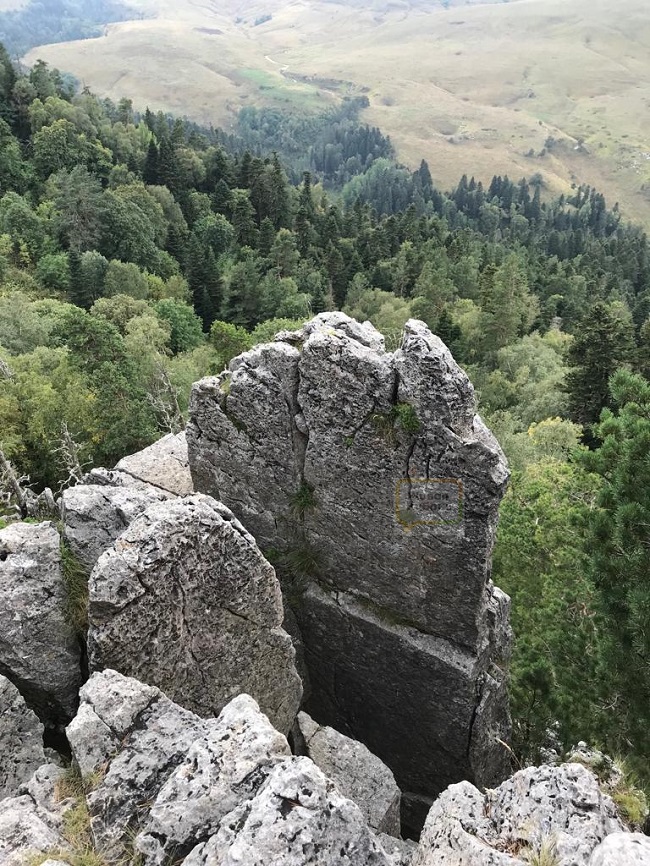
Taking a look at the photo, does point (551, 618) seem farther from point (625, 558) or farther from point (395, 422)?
point (395, 422)

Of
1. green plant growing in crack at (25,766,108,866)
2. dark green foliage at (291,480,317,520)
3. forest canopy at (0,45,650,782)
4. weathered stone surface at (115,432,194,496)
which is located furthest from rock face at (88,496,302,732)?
forest canopy at (0,45,650,782)

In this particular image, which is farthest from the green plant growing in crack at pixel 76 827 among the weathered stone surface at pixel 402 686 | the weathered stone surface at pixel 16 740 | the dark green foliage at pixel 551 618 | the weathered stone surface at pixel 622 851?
the dark green foliage at pixel 551 618

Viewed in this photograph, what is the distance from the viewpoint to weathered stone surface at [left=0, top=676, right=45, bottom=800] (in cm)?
1002

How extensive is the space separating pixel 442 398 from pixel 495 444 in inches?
59.8

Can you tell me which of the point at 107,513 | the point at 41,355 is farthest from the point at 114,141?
the point at 107,513

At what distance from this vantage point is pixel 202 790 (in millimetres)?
8211

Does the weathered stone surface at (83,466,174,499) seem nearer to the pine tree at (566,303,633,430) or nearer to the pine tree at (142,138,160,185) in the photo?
the pine tree at (566,303,633,430)

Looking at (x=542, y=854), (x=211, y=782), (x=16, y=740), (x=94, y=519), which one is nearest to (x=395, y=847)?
(x=542, y=854)

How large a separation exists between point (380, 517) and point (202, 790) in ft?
23.3

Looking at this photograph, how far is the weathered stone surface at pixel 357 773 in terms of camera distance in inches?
539

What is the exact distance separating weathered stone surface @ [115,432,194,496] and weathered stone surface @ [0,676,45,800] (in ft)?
24.6

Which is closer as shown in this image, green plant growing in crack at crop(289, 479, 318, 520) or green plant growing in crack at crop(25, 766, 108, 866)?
green plant growing in crack at crop(25, 766, 108, 866)

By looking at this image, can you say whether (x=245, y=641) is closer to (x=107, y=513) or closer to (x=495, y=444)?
(x=107, y=513)

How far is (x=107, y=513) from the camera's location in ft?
41.1
